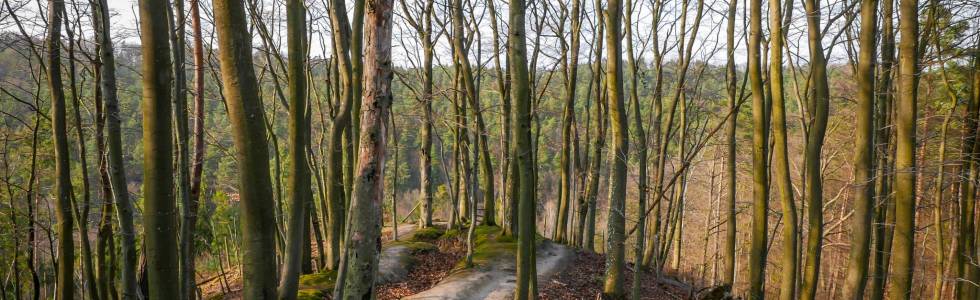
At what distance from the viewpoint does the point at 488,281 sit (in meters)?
10.5

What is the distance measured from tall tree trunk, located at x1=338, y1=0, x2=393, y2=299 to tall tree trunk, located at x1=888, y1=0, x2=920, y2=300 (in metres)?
5.84

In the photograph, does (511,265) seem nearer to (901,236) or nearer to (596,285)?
(596,285)

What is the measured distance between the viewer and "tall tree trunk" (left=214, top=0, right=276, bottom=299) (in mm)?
3299

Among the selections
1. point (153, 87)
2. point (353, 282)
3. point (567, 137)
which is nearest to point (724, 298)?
point (567, 137)

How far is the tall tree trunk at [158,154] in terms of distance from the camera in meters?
3.35

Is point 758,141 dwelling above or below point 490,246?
above

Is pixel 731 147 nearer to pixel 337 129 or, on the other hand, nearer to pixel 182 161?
pixel 337 129

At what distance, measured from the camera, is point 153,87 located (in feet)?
11.1

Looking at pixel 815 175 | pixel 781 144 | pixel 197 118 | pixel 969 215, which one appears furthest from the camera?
pixel 969 215

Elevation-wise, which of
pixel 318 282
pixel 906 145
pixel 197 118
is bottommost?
pixel 318 282

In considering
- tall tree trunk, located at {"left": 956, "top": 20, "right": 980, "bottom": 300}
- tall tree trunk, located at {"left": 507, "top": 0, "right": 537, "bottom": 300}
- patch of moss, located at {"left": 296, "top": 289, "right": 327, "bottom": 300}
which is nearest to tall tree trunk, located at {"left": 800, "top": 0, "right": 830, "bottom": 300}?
tall tree trunk, located at {"left": 507, "top": 0, "right": 537, "bottom": 300}

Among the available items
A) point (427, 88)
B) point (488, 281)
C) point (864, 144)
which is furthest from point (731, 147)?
point (427, 88)

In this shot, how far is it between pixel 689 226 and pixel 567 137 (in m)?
19.9

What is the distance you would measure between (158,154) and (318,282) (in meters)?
6.77
